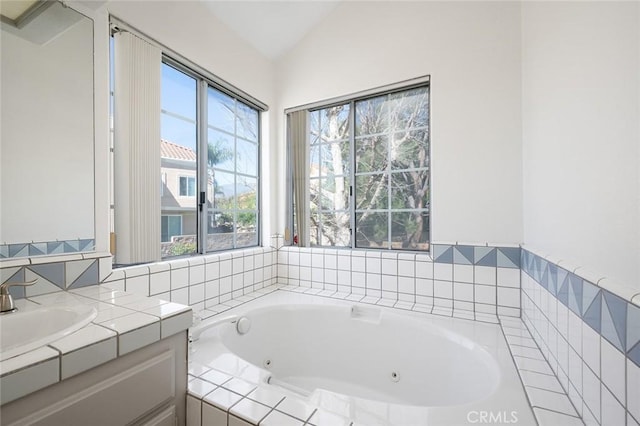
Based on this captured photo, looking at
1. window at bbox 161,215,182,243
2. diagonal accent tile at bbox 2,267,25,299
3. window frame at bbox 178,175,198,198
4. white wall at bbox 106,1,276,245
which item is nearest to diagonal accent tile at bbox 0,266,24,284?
diagonal accent tile at bbox 2,267,25,299

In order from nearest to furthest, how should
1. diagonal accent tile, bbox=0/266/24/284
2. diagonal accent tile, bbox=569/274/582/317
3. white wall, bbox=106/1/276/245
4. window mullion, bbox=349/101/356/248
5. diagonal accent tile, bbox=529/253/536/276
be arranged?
diagonal accent tile, bbox=569/274/582/317 < diagonal accent tile, bbox=0/266/24/284 < diagonal accent tile, bbox=529/253/536/276 < white wall, bbox=106/1/276/245 < window mullion, bbox=349/101/356/248

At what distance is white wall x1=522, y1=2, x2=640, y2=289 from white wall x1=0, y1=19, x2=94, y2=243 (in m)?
1.92

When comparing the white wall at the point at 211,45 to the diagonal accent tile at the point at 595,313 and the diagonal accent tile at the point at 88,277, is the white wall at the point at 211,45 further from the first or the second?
the diagonal accent tile at the point at 595,313

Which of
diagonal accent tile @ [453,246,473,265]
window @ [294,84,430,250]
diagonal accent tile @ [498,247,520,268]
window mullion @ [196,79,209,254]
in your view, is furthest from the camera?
window @ [294,84,430,250]

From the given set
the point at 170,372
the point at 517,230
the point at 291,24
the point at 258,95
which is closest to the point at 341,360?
the point at 170,372

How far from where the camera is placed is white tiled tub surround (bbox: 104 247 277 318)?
137cm

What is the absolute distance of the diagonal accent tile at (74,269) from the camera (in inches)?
43.6

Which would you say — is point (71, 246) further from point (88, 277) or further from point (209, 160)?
point (209, 160)

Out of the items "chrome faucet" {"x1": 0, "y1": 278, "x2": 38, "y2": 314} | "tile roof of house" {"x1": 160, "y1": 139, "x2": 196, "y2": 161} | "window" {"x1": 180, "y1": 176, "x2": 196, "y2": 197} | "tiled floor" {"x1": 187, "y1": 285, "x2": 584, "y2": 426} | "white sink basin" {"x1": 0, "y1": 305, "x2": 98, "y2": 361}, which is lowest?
"tiled floor" {"x1": 187, "y1": 285, "x2": 584, "y2": 426}

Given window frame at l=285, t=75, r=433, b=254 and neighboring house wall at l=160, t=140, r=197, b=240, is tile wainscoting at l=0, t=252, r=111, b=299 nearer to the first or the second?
neighboring house wall at l=160, t=140, r=197, b=240

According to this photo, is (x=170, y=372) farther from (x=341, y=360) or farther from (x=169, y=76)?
(x=169, y=76)

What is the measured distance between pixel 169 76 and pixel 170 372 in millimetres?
1707

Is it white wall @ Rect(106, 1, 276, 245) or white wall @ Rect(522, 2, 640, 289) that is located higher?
white wall @ Rect(106, 1, 276, 245)

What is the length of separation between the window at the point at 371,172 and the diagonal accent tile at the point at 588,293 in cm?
112
